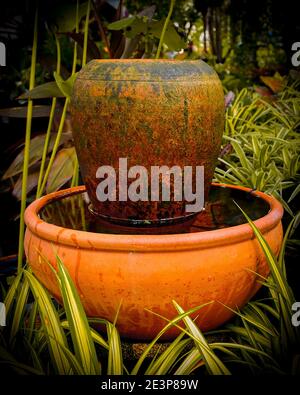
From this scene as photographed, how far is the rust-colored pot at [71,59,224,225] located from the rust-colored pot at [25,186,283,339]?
1.08 feet

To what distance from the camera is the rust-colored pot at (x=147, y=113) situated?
1.50 meters

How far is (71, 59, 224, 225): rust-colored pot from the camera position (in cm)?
150

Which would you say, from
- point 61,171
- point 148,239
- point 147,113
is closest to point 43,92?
point 61,171

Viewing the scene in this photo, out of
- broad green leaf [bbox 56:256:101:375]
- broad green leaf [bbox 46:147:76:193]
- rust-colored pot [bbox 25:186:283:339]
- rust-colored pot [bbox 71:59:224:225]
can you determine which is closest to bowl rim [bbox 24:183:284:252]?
rust-colored pot [bbox 25:186:283:339]

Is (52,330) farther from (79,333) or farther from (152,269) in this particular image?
(152,269)

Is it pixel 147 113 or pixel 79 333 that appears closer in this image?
pixel 79 333

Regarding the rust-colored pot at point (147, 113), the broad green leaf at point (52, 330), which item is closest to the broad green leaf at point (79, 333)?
the broad green leaf at point (52, 330)

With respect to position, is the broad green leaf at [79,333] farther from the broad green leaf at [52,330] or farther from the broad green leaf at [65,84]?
the broad green leaf at [65,84]

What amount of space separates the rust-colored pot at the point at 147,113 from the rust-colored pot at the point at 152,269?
0.33 m

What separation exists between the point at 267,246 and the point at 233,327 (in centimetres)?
37

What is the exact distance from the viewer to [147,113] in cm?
150

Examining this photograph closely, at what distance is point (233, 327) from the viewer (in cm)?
160

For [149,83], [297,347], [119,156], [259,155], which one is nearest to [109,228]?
[119,156]

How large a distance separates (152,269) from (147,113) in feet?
1.73
